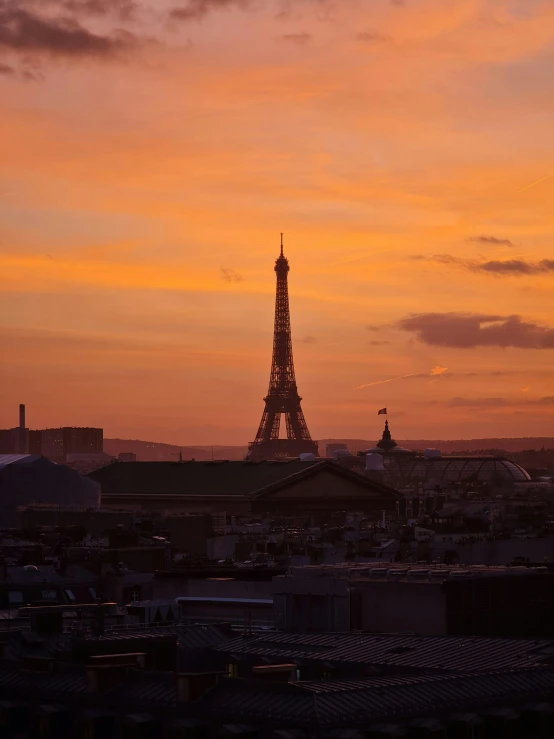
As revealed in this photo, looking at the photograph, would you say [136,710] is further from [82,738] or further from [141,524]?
[141,524]

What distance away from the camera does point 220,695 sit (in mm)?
30672

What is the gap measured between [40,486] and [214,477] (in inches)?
1573

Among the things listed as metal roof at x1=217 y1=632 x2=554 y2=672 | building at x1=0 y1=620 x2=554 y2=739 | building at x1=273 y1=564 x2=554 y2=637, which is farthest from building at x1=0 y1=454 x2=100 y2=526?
building at x1=0 y1=620 x2=554 y2=739

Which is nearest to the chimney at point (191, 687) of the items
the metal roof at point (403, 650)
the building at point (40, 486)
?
the metal roof at point (403, 650)

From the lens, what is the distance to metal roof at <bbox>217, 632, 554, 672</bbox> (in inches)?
1432

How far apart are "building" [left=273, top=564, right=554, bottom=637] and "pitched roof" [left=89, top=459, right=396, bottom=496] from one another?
11125 cm

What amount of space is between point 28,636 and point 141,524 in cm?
6880

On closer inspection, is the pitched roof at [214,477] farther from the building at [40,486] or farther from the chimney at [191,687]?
the chimney at [191,687]

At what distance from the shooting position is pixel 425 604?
47.7 m

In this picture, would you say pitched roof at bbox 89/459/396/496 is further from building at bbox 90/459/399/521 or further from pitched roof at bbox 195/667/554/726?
pitched roof at bbox 195/667/554/726

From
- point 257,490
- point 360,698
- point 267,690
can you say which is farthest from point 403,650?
point 257,490

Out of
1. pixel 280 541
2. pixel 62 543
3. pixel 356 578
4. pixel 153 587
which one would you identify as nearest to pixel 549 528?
pixel 280 541

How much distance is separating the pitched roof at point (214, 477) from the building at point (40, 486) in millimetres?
30505

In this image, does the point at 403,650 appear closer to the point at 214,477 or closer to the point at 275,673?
the point at 275,673
